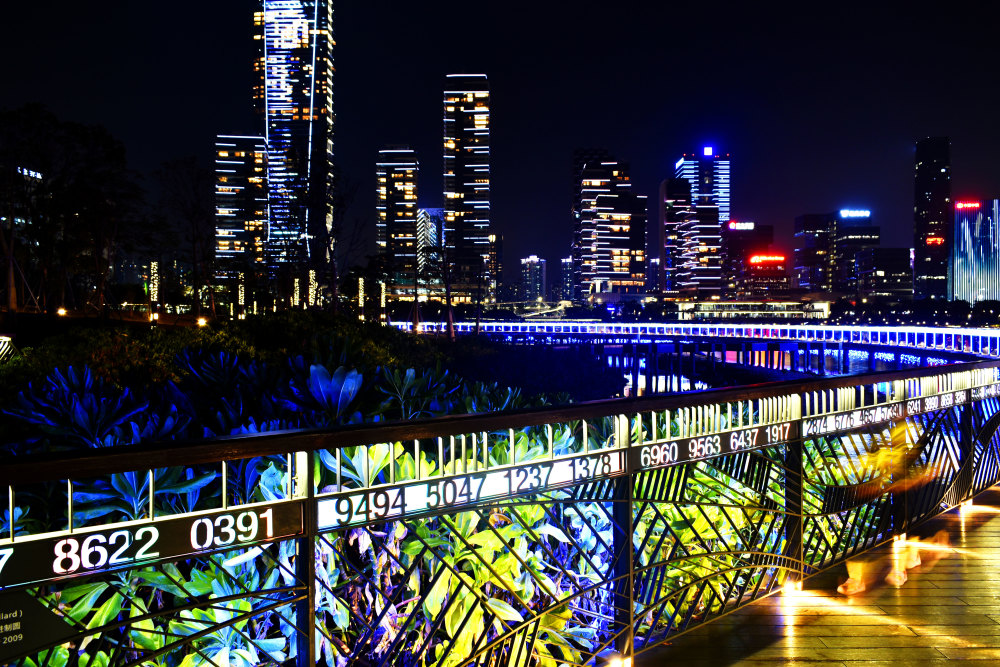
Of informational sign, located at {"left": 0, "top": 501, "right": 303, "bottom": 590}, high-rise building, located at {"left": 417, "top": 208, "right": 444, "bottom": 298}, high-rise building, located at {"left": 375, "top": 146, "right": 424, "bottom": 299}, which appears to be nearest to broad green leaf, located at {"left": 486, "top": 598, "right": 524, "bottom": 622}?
informational sign, located at {"left": 0, "top": 501, "right": 303, "bottom": 590}

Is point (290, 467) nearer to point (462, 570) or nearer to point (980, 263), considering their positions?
point (462, 570)

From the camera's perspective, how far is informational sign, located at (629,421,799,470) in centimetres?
253

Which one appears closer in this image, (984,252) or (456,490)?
(456,490)

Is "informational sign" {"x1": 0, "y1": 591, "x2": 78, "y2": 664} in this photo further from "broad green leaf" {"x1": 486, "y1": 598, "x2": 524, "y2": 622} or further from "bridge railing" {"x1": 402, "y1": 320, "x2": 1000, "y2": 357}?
"bridge railing" {"x1": 402, "y1": 320, "x2": 1000, "y2": 357}

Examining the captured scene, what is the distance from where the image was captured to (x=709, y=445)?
2.75 metres

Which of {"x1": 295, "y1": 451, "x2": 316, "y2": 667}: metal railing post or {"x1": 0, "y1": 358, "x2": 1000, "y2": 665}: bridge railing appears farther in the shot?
{"x1": 295, "y1": 451, "x2": 316, "y2": 667}: metal railing post

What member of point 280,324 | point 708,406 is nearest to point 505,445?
point 708,406

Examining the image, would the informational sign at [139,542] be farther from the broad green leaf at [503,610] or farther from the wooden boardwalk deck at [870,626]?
the wooden boardwalk deck at [870,626]

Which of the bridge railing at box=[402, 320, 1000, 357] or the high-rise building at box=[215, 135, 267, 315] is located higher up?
A: the high-rise building at box=[215, 135, 267, 315]

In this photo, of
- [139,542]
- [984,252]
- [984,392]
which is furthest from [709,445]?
[984,252]

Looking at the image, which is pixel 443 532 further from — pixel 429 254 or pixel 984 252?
pixel 984 252

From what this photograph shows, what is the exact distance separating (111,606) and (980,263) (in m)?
240

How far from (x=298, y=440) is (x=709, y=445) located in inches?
66.6

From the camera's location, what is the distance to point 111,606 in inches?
77.1
